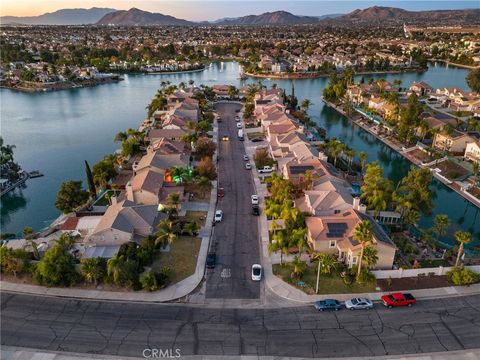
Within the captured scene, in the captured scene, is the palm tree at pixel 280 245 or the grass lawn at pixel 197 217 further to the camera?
the grass lawn at pixel 197 217

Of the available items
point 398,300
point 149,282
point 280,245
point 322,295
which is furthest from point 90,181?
point 398,300

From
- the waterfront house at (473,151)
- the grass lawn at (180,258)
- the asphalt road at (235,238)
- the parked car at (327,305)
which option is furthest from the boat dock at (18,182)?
the waterfront house at (473,151)

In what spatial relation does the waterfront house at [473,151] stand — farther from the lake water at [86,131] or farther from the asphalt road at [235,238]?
the asphalt road at [235,238]

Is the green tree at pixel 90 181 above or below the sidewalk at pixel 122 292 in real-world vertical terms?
above
